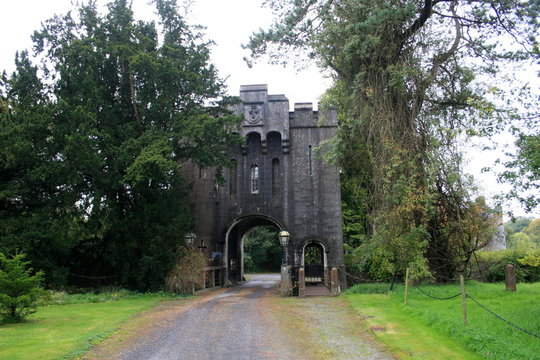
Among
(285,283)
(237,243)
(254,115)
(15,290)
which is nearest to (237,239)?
(237,243)

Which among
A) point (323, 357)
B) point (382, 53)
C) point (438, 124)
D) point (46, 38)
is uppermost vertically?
point (46, 38)

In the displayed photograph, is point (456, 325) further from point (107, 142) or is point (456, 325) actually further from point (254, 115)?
point (254, 115)

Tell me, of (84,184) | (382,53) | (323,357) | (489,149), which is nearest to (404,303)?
(489,149)

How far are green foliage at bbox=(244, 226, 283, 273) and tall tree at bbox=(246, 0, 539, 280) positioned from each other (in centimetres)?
2875

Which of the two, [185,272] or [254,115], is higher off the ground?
[254,115]

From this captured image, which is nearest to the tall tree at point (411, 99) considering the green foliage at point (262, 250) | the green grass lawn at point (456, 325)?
the green grass lawn at point (456, 325)

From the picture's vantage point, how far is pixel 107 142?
1825 centimetres

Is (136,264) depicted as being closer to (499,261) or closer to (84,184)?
(84,184)

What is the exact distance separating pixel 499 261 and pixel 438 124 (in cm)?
965

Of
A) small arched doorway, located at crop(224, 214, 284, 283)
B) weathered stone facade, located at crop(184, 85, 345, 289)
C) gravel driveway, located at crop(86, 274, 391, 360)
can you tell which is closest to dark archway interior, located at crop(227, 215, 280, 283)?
small arched doorway, located at crop(224, 214, 284, 283)

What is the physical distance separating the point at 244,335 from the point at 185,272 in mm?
9573

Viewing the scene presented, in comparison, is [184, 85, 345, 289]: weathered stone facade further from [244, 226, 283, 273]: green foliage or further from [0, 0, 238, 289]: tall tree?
[244, 226, 283, 273]: green foliage

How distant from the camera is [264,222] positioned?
1075 inches

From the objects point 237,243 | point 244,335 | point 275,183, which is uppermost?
point 275,183
